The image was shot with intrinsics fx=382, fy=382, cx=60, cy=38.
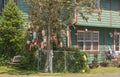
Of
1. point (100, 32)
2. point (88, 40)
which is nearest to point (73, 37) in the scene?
point (88, 40)

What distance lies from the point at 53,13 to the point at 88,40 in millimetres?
9276

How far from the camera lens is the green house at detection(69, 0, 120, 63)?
31766 mm

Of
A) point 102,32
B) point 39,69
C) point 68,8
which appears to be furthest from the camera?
point 102,32

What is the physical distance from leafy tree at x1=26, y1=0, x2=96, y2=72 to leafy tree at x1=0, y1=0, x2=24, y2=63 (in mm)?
3959

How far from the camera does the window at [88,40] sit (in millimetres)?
32106

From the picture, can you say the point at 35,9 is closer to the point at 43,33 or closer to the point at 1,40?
the point at 43,33

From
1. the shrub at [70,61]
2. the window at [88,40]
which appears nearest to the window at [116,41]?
the window at [88,40]

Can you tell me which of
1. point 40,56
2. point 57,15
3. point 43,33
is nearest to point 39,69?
point 40,56

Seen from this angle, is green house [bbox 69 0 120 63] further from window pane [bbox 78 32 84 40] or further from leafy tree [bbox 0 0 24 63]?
leafy tree [bbox 0 0 24 63]

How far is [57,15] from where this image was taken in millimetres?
24016

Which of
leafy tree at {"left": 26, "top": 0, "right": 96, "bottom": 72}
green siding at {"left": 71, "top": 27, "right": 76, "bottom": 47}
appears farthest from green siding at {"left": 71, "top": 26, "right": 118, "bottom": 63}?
leafy tree at {"left": 26, "top": 0, "right": 96, "bottom": 72}

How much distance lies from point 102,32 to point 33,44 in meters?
9.15

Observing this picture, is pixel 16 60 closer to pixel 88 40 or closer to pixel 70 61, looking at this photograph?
pixel 70 61

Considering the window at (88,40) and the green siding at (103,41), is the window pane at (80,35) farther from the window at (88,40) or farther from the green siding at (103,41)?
the green siding at (103,41)
